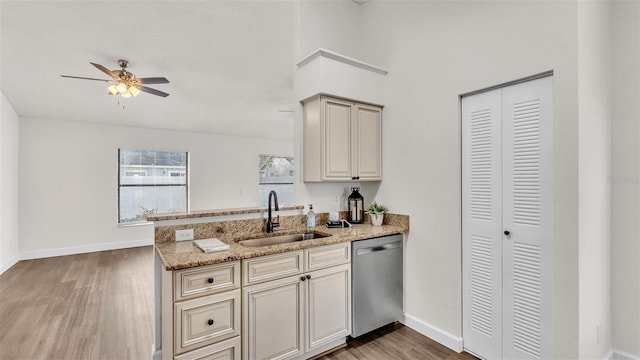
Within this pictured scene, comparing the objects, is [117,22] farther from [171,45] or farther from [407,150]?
[407,150]

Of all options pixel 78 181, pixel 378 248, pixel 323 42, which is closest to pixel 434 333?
pixel 378 248

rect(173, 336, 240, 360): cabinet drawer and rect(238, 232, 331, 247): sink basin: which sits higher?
rect(238, 232, 331, 247): sink basin

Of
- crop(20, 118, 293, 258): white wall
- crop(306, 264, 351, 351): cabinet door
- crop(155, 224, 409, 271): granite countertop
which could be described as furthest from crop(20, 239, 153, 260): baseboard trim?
crop(306, 264, 351, 351): cabinet door

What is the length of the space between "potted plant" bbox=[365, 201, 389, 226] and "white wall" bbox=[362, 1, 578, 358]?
125 millimetres

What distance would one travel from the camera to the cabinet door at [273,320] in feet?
6.18

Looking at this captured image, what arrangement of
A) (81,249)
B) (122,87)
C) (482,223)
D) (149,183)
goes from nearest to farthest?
(482,223)
(122,87)
(81,249)
(149,183)

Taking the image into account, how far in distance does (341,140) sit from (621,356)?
269cm

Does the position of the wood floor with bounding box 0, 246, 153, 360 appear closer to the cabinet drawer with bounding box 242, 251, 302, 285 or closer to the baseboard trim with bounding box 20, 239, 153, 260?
the baseboard trim with bounding box 20, 239, 153, 260

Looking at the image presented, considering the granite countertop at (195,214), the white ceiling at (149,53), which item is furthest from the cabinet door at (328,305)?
the white ceiling at (149,53)

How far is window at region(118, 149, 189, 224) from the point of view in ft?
19.9

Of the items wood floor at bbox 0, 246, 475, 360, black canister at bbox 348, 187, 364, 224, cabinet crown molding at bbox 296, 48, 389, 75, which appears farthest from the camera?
black canister at bbox 348, 187, 364, 224

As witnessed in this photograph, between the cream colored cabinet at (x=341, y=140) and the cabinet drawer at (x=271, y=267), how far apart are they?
2.74 ft

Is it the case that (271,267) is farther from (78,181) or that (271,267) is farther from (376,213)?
(78,181)

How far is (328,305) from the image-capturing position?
7.45 ft
